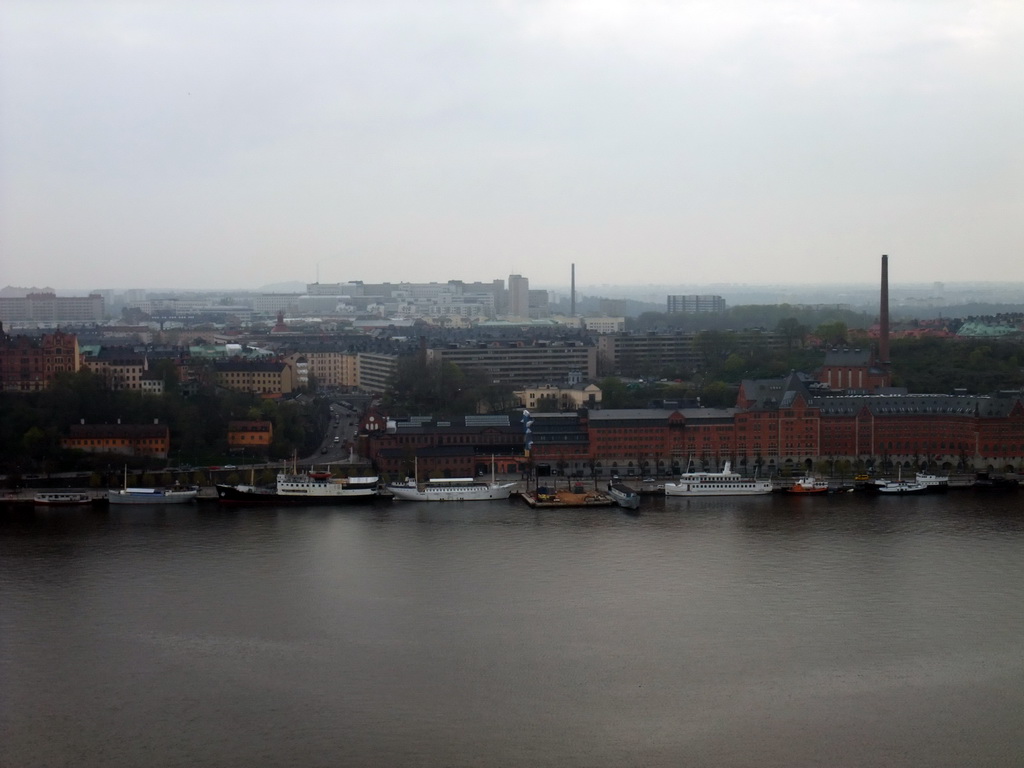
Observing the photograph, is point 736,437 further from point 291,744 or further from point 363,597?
point 291,744

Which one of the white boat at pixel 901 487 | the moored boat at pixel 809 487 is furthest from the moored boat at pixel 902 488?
the moored boat at pixel 809 487

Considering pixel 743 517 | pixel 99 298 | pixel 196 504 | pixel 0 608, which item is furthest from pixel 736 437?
pixel 99 298

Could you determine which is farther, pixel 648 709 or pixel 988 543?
pixel 988 543

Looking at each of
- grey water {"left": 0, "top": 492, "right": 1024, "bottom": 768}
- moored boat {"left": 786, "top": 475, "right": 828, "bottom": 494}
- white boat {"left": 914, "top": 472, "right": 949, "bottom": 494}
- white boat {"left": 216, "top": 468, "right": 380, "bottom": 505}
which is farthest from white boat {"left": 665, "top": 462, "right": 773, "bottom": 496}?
white boat {"left": 216, "top": 468, "right": 380, "bottom": 505}

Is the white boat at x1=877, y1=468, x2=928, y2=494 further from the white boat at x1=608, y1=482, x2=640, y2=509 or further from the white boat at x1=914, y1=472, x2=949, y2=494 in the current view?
the white boat at x1=608, y1=482, x2=640, y2=509

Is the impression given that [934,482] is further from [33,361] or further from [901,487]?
[33,361]

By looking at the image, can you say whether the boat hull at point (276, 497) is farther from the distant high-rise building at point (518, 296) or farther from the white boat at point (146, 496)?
the distant high-rise building at point (518, 296)

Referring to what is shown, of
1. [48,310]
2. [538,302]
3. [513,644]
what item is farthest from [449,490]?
[538,302]
